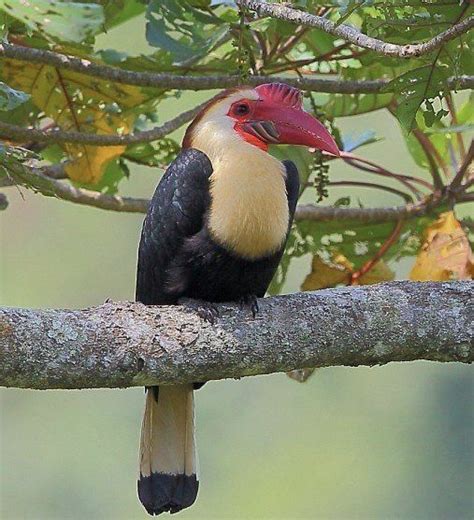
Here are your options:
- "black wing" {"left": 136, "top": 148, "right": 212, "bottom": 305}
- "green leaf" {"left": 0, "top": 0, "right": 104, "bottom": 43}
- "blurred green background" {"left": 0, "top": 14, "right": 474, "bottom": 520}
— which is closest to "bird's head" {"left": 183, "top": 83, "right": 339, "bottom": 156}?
"black wing" {"left": 136, "top": 148, "right": 212, "bottom": 305}

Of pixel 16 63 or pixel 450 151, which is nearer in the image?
pixel 16 63

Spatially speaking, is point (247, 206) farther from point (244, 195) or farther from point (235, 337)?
point (235, 337)

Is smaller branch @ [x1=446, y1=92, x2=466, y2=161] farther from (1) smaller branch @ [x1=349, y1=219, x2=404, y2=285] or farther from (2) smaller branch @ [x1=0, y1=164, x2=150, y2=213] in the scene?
(2) smaller branch @ [x1=0, y1=164, x2=150, y2=213]

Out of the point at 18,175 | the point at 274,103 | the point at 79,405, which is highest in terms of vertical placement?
the point at 79,405

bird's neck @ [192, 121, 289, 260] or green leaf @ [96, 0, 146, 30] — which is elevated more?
green leaf @ [96, 0, 146, 30]

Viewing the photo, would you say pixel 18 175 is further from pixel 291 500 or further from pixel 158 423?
pixel 291 500

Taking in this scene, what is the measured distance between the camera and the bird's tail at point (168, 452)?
3.73 metres

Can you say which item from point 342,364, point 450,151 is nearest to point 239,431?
Answer: point 450,151

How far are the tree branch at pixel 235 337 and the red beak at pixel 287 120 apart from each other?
1.73 feet

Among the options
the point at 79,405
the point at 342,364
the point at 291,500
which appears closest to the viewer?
the point at 342,364

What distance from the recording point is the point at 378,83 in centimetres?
377

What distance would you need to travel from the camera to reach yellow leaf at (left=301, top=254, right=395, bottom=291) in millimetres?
4047

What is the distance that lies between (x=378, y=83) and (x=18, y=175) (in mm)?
1170

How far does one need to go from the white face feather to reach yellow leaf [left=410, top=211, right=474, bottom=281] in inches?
21.2
